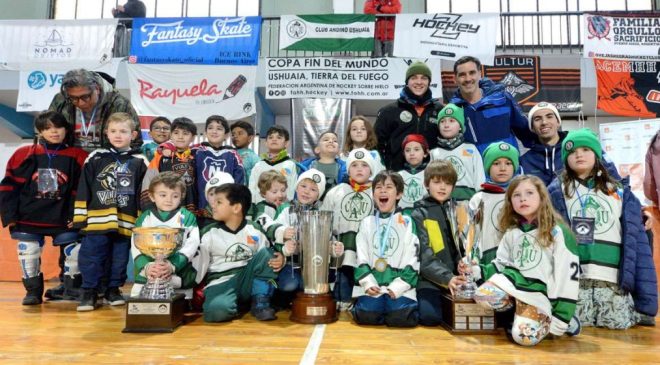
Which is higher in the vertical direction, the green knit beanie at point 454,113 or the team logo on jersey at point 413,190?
the green knit beanie at point 454,113

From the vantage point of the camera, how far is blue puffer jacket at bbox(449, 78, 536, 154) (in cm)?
340

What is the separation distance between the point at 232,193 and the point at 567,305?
1.90 m

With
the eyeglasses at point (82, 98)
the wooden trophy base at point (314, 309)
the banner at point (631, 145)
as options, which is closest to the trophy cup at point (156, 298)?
the wooden trophy base at point (314, 309)

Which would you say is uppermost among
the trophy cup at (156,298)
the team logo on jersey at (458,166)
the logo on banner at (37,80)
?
the logo on banner at (37,80)

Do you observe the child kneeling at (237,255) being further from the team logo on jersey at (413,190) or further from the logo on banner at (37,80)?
the logo on banner at (37,80)

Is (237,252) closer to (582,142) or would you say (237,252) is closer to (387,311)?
(387,311)

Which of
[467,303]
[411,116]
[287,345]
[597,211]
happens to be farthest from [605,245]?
[287,345]

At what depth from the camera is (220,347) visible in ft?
6.73

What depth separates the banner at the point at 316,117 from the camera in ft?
23.3

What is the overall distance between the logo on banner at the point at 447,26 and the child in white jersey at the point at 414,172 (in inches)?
166

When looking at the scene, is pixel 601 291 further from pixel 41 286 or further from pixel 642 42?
pixel 642 42

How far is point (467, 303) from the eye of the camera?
2354 mm

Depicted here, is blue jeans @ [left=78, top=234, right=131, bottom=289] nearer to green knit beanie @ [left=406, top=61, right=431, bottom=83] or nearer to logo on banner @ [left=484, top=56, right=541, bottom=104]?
green knit beanie @ [left=406, top=61, right=431, bottom=83]

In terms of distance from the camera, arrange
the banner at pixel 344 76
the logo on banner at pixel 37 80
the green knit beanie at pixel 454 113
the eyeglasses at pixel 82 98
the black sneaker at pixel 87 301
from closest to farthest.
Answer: the black sneaker at pixel 87 301 → the green knit beanie at pixel 454 113 → the eyeglasses at pixel 82 98 → the banner at pixel 344 76 → the logo on banner at pixel 37 80
